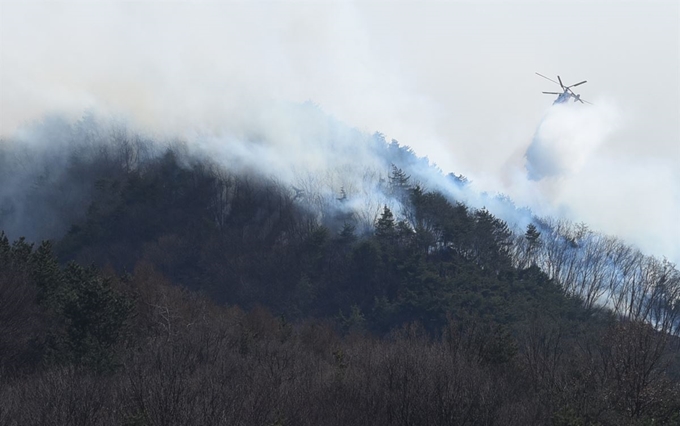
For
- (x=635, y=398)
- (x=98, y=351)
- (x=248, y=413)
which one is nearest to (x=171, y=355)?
(x=98, y=351)

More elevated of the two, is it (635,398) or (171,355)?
(635,398)

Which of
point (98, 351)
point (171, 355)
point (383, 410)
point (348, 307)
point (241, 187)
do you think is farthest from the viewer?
point (241, 187)

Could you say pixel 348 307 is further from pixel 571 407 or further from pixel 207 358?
pixel 571 407

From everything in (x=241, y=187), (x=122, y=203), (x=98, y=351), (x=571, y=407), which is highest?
(x=241, y=187)

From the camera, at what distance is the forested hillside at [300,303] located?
27859 mm

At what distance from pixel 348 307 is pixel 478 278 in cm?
1731

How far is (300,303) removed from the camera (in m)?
84.4

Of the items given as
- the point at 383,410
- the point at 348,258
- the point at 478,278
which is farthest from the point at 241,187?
the point at 383,410

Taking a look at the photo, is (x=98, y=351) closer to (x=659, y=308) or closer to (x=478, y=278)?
(x=478, y=278)

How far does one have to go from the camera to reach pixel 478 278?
75500mm

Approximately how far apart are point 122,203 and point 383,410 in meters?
76.6

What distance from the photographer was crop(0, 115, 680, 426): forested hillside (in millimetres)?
27859

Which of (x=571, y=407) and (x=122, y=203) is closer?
(x=571, y=407)

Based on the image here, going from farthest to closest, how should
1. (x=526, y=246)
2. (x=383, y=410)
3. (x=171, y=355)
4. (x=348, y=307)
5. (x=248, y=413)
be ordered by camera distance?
(x=526, y=246), (x=348, y=307), (x=171, y=355), (x=383, y=410), (x=248, y=413)
